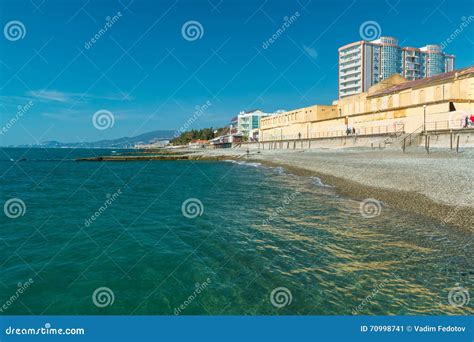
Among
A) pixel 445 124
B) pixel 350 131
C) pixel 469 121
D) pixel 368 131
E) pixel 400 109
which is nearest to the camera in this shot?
pixel 469 121

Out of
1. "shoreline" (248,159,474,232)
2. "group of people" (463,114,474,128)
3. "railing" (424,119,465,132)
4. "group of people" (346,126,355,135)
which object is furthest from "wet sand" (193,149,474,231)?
"group of people" (346,126,355,135)

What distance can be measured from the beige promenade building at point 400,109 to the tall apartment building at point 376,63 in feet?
144

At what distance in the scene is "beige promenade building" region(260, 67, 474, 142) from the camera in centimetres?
3841

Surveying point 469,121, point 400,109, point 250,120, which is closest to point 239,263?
point 469,121

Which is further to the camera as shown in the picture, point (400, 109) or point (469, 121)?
point (400, 109)

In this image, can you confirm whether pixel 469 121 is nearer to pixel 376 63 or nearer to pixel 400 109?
pixel 400 109

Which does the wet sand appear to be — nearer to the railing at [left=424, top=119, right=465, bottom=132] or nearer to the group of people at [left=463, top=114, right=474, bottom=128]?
the group of people at [left=463, top=114, right=474, bottom=128]

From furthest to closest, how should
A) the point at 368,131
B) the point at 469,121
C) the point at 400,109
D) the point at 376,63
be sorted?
the point at 376,63, the point at 368,131, the point at 400,109, the point at 469,121

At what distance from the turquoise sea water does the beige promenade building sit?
32078 mm

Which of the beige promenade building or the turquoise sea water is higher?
the beige promenade building

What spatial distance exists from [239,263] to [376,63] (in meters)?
122

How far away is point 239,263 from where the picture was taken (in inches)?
332

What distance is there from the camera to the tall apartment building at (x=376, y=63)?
11069cm

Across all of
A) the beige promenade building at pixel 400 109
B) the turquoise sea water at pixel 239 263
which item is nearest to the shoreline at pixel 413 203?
the turquoise sea water at pixel 239 263
